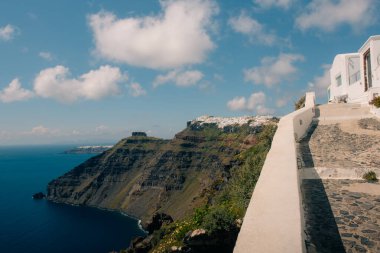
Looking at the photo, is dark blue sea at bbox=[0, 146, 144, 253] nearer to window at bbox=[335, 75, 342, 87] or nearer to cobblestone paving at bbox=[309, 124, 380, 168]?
window at bbox=[335, 75, 342, 87]

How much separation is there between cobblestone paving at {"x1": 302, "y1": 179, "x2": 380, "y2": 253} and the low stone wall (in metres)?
0.86

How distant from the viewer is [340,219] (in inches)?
299

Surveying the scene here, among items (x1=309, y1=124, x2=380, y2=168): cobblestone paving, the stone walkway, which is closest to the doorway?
the stone walkway

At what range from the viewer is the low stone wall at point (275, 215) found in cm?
453

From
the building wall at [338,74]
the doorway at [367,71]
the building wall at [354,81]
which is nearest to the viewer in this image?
the doorway at [367,71]

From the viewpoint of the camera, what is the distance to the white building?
28062 mm

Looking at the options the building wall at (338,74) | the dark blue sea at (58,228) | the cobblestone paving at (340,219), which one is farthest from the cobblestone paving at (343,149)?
the dark blue sea at (58,228)

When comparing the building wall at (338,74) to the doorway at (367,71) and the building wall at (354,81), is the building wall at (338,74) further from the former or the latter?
the doorway at (367,71)

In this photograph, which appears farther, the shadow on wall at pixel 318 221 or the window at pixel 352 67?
the window at pixel 352 67

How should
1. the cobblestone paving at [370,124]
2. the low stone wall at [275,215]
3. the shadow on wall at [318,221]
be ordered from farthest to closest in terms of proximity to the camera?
the cobblestone paving at [370,124], the shadow on wall at [318,221], the low stone wall at [275,215]

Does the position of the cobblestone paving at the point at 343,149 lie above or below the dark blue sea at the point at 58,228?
above

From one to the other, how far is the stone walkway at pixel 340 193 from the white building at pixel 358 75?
11367 millimetres

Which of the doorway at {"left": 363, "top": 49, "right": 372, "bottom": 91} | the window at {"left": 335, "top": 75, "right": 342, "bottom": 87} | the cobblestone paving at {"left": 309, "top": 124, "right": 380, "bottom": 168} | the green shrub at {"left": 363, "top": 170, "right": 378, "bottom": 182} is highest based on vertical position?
the window at {"left": 335, "top": 75, "right": 342, "bottom": 87}

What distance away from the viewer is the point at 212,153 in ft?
622
